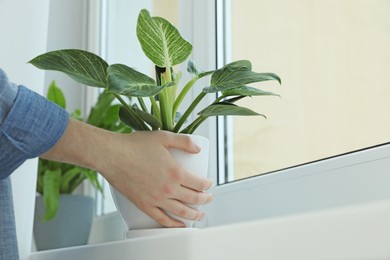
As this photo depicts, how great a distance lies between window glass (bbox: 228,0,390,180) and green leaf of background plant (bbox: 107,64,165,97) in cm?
37

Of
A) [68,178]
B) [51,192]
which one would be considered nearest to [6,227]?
[51,192]

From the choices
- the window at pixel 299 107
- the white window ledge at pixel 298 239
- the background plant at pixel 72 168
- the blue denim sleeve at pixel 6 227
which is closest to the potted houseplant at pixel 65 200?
the background plant at pixel 72 168

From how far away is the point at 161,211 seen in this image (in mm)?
819

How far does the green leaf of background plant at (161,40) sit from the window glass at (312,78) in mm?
315

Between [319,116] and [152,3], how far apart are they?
0.86 m

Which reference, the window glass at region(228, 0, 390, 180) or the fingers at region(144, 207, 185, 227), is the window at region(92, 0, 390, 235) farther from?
the fingers at region(144, 207, 185, 227)

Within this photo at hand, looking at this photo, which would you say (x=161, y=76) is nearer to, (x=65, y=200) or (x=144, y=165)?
(x=144, y=165)

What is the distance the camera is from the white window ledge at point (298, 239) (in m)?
0.50

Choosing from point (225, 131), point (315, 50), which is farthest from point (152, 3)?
point (315, 50)

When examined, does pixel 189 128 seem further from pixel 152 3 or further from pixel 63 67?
pixel 152 3

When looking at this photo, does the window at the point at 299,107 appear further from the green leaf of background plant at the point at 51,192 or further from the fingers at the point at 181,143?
the green leaf of background plant at the point at 51,192

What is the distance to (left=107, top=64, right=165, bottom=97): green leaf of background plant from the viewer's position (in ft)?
2.49

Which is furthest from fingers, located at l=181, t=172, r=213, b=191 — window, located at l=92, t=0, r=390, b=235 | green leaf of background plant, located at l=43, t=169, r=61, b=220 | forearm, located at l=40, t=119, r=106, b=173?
green leaf of background plant, located at l=43, t=169, r=61, b=220

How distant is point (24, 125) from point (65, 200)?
0.99 m
